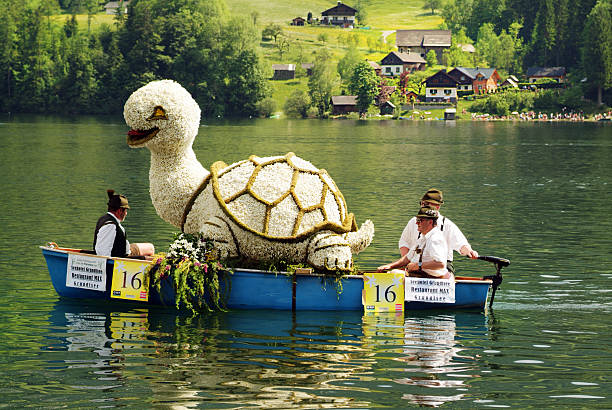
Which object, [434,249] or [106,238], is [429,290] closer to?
[434,249]

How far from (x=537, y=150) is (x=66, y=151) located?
37850 mm

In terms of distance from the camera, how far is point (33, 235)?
2723cm

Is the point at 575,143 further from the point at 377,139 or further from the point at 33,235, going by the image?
the point at 33,235

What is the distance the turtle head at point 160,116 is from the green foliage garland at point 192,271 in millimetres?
1882

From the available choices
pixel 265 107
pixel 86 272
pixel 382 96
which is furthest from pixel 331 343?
pixel 382 96

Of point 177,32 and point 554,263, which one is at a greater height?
point 177,32

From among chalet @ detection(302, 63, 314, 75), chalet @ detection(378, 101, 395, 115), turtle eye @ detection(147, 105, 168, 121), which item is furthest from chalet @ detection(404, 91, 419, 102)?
turtle eye @ detection(147, 105, 168, 121)

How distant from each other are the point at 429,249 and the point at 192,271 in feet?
13.7

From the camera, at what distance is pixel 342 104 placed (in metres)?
172

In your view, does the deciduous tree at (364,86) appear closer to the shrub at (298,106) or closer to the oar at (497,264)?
the shrub at (298,106)

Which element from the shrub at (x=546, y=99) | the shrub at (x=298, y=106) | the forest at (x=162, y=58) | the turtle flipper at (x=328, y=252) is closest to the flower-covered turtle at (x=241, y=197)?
the turtle flipper at (x=328, y=252)

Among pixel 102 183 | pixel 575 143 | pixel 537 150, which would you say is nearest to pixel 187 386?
pixel 102 183

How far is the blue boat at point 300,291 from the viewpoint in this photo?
1678cm

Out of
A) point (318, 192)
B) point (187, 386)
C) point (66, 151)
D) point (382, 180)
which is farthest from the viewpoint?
point (66, 151)
